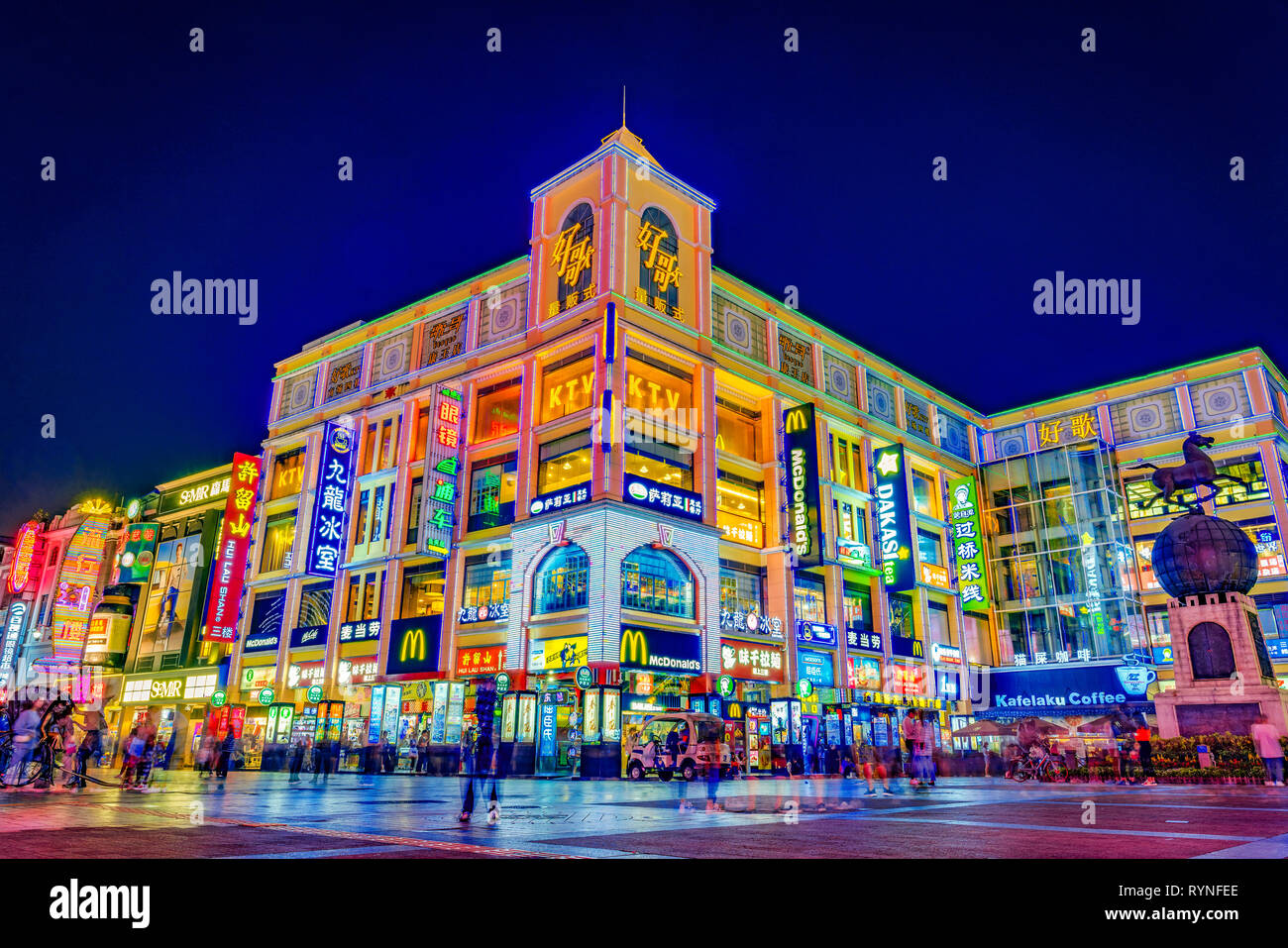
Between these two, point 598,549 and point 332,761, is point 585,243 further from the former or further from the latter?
point 332,761

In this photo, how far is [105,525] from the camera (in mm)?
65688

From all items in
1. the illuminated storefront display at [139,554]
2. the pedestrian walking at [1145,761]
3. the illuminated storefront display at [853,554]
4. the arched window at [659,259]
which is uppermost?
the arched window at [659,259]

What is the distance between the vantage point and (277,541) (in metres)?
52.0

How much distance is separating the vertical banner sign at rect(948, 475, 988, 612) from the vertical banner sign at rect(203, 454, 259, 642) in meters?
47.4

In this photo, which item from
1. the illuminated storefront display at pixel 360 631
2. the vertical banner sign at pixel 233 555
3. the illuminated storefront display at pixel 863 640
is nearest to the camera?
the illuminated storefront display at pixel 360 631

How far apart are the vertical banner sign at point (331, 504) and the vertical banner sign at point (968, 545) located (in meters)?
40.6

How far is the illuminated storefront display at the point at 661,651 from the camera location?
33.7 m

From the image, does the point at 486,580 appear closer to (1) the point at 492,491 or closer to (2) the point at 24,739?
(1) the point at 492,491

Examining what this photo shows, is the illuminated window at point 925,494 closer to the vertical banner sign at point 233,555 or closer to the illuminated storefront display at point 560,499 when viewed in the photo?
the illuminated storefront display at point 560,499

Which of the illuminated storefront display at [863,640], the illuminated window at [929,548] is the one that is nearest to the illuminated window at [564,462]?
the illuminated storefront display at [863,640]

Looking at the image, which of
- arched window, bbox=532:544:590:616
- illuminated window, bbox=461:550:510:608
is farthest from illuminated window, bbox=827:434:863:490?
illuminated window, bbox=461:550:510:608

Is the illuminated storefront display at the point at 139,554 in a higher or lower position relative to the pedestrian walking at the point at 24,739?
higher
